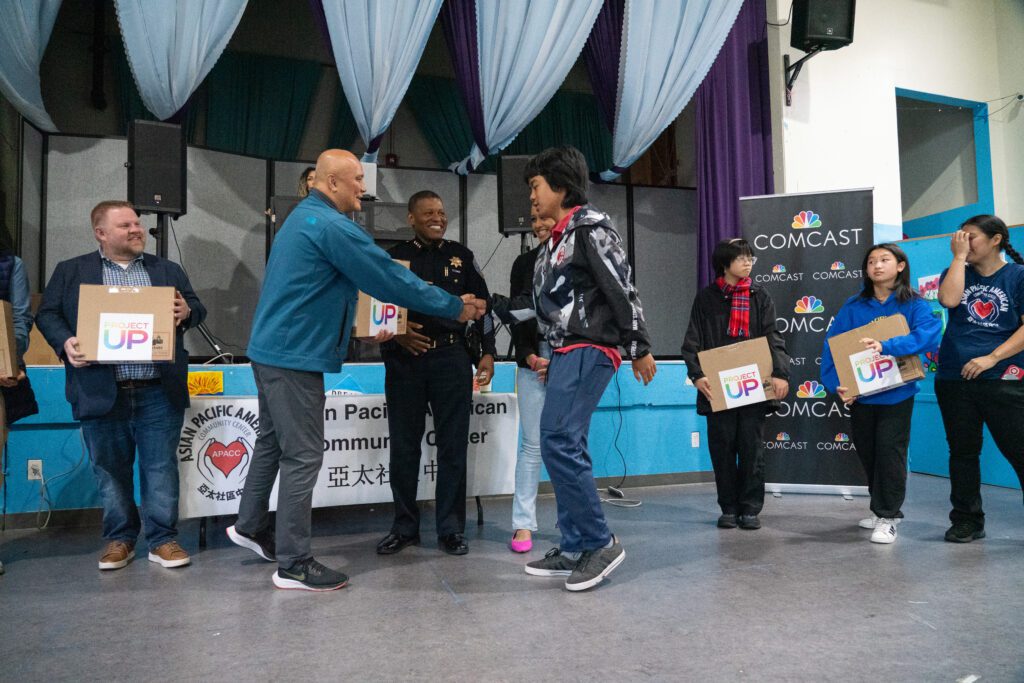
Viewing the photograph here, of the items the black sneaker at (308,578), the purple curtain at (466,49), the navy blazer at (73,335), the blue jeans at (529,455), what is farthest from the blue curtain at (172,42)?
the black sneaker at (308,578)

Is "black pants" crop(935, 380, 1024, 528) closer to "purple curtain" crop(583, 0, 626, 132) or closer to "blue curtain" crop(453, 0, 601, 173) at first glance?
"blue curtain" crop(453, 0, 601, 173)

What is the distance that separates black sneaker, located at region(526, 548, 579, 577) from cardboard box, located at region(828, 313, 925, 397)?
5.22 ft

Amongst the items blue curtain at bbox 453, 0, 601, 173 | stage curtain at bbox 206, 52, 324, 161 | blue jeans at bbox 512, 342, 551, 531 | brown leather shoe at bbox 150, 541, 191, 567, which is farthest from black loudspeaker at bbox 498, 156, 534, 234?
stage curtain at bbox 206, 52, 324, 161

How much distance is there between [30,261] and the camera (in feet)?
17.4

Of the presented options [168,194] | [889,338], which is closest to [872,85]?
[889,338]

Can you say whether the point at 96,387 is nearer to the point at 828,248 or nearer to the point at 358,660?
the point at 358,660

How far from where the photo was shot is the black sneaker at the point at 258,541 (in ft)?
9.12

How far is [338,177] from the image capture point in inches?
102

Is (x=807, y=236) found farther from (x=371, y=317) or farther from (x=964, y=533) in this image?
(x=371, y=317)

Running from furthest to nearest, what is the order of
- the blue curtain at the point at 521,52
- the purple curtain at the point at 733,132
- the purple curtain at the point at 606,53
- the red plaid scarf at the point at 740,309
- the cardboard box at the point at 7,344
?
the purple curtain at the point at 733,132 < the purple curtain at the point at 606,53 < the blue curtain at the point at 521,52 < the red plaid scarf at the point at 740,309 < the cardboard box at the point at 7,344

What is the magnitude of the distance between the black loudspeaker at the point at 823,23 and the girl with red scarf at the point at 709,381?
266 cm

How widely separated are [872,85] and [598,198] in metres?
2.50

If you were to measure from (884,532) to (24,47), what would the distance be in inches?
210

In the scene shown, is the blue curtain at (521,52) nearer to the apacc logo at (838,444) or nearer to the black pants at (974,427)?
the apacc logo at (838,444)
